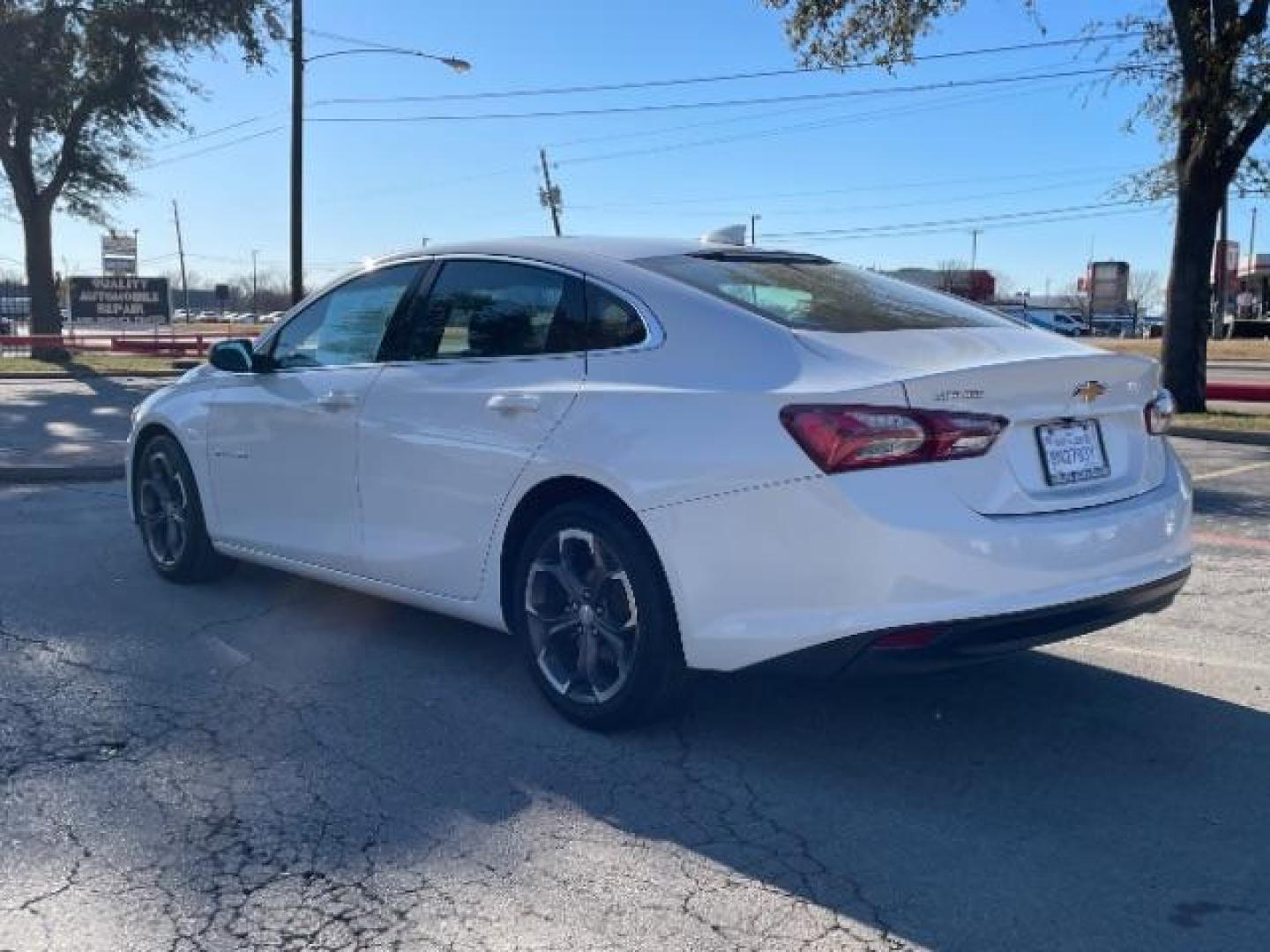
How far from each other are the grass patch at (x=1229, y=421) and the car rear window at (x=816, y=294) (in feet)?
31.5

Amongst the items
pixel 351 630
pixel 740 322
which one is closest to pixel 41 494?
pixel 351 630

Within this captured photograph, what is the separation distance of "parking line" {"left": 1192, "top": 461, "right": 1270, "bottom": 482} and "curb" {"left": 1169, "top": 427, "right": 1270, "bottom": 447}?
1.66 meters

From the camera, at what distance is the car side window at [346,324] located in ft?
16.5

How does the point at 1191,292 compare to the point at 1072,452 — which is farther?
the point at 1191,292

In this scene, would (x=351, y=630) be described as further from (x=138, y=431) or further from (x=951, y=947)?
(x=951, y=947)

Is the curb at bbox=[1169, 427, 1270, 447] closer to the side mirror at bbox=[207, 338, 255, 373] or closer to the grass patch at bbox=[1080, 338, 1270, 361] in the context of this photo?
the side mirror at bbox=[207, 338, 255, 373]

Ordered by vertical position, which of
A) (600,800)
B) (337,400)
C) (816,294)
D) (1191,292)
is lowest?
(600,800)

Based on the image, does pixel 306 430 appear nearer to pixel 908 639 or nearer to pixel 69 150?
pixel 908 639

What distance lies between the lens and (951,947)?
278 centimetres

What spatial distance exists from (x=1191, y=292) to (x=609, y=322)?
42.4 ft

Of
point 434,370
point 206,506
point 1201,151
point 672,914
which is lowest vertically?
point 672,914

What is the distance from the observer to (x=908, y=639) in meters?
3.43

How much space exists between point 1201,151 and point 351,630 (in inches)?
496

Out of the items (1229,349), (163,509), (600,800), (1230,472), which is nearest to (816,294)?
(600,800)
